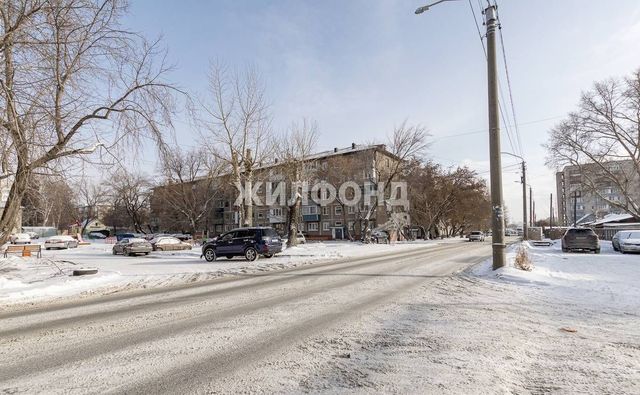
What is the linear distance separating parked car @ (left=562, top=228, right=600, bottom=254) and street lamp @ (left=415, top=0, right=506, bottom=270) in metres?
14.0

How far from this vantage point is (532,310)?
7547 millimetres

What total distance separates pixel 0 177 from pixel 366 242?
1365 inches

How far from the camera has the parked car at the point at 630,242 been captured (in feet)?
74.5

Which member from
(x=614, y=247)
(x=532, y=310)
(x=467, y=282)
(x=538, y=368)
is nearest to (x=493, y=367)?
(x=538, y=368)

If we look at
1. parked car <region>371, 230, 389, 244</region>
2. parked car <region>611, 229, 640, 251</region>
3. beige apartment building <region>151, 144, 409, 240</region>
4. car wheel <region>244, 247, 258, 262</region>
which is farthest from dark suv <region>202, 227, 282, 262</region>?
parked car <region>371, 230, 389, 244</region>

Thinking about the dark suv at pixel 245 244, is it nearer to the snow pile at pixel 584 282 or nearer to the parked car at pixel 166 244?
the snow pile at pixel 584 282

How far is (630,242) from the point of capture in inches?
901

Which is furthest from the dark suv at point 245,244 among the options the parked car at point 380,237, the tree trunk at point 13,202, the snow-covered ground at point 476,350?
the parked car at point 380,237

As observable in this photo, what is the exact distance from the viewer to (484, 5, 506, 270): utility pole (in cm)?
1327

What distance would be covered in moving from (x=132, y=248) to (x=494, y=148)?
27.0 meters

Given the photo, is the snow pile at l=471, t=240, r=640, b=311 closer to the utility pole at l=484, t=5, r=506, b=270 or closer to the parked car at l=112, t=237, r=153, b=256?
the utility pole at l=484, t=5, r=506, b=270

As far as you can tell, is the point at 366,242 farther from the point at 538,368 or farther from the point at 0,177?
the point at 538,368

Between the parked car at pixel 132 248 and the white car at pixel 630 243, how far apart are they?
107ft

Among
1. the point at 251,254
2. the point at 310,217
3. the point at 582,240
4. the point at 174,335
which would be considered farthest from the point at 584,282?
the point at 310,217
